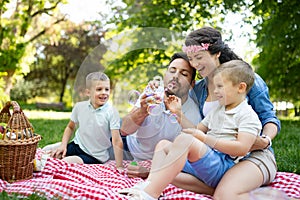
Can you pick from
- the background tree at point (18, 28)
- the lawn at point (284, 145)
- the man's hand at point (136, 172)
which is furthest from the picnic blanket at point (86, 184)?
the background tree at point (18, 28)

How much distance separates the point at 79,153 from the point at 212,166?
1.34 m

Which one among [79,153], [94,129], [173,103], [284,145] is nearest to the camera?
[173,103]

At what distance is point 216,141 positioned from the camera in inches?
87.2

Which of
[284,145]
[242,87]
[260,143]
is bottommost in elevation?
[284,145]

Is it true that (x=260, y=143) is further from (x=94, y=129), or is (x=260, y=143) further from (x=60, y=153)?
(x=60, y=153)

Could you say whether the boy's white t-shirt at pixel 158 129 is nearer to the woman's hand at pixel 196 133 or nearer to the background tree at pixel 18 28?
the woman's hand at pixel 196 133

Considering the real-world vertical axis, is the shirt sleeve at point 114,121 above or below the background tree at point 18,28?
below

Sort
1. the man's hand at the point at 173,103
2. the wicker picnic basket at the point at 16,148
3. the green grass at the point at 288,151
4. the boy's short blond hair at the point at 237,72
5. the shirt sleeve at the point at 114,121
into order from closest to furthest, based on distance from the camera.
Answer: the man's hand at the point at 173,103
the boy's short blond hair at the point at 237,72
the shirt sleeve at the point at 114,121
the wicker picnic basket at the point at 16,148
the green grass at the point at 288,151

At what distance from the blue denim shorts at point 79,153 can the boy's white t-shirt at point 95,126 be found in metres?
0.02

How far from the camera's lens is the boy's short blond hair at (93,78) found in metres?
2.38

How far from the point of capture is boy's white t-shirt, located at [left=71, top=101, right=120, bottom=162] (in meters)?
2.68

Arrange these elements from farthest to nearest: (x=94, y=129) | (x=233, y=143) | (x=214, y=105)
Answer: (x=94, y=129) → (x=214, y=105) → (x=233, y=143)

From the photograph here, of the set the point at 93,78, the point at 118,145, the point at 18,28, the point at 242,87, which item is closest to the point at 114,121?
the point at 118,145

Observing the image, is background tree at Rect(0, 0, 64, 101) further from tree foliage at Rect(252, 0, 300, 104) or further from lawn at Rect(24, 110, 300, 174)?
tree foliage at Rect(252, 0, 300, 104)
